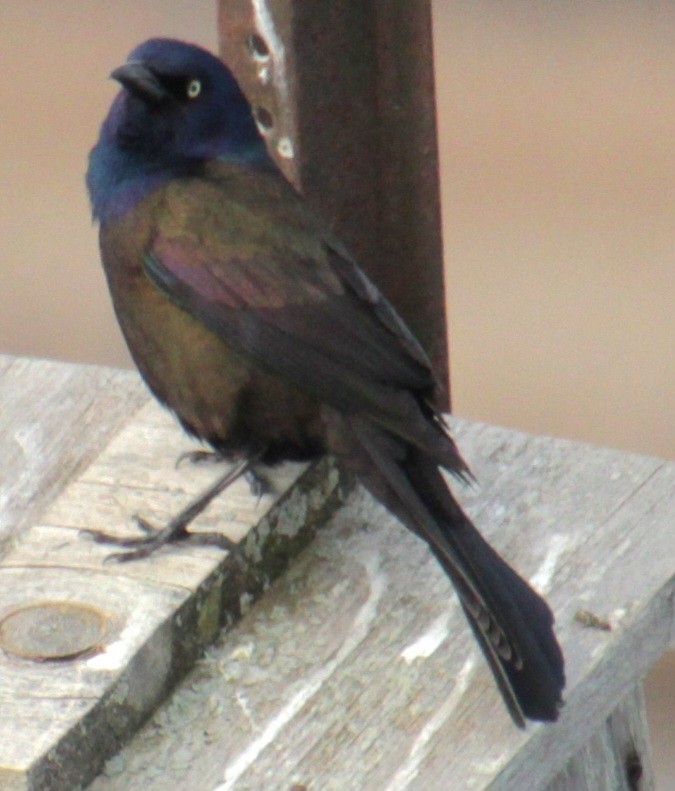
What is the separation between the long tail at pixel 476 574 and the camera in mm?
3117

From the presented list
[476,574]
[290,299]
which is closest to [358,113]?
[290,299]

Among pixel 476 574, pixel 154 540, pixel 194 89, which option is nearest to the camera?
pixel 476 574

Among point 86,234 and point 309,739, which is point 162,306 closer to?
point 309,739

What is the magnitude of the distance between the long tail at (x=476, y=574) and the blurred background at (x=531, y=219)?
117 inches

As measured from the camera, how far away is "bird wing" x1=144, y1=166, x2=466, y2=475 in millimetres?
3629

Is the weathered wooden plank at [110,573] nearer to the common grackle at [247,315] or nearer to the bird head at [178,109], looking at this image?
the common grackle at [247,315]

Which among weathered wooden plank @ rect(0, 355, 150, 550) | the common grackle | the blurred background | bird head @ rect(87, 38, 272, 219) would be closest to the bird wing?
the common grackle

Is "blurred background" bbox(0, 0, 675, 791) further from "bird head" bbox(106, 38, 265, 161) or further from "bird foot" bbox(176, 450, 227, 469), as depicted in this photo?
"bird foot" bbox(176, 450, 227, 469)

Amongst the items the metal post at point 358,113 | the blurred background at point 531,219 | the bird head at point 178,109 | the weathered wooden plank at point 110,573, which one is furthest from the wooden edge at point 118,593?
the blurred background at point 531,219

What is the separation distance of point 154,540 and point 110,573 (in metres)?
0.11

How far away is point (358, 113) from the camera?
12.5 feet

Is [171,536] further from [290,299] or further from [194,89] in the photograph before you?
[194,89]

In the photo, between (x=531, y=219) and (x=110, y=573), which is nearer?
(x=110, y=573)

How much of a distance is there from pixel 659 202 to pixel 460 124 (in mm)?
809
